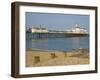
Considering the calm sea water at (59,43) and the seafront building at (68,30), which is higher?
the seafront building at (68,30)

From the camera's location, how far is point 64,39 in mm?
2207

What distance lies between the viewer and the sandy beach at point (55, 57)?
82.0 inches

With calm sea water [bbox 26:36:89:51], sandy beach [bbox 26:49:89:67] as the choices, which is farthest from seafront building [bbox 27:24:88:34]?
sandy beach [bbox 26:49:89:67]

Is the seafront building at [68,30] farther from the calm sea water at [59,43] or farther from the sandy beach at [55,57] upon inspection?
the sandy beach at [55,57]

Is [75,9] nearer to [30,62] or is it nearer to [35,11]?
[35,11]

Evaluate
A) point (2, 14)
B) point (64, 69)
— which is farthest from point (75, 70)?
point (2, 14)

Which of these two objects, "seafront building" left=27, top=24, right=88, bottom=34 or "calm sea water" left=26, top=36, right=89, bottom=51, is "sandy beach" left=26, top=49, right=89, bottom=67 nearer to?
"calm sea water" left=26, top=36, right=89, bottom=51

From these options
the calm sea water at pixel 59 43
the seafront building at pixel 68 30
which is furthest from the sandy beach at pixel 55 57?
the seafront building at pixel 68 30

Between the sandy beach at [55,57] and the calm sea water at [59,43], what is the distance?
36 mm

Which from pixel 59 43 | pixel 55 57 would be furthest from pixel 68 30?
pixel 55 57

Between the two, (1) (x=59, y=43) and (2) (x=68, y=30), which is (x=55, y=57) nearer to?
(1) (x=59, y=43)

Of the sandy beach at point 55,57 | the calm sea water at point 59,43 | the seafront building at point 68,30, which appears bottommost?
the sandy beach at point 55,57

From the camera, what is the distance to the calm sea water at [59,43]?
2088 mm

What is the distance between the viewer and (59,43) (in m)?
2.18
